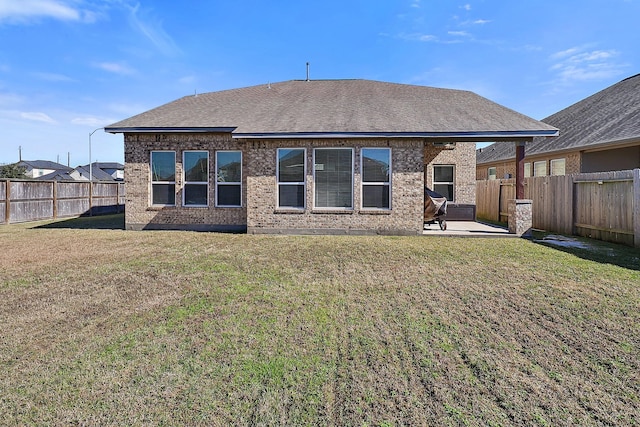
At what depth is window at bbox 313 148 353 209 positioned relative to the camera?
11.0m

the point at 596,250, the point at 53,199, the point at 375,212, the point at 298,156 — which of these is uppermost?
the point at 298,156

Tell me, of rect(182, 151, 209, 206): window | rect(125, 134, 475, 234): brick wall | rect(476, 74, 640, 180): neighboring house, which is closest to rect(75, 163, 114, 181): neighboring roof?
rect(125, 134, 475, 234): brick wall

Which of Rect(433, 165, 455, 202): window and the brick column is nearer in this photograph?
the brick column

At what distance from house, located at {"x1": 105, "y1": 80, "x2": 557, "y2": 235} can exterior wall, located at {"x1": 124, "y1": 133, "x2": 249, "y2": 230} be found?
4cm

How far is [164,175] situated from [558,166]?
18229 mm

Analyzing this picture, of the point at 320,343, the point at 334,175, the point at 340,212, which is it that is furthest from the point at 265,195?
the point at 320,343

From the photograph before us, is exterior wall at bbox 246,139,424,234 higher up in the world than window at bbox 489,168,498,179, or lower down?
lower down

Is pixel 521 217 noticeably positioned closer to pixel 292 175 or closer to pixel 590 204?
pixel 590 204

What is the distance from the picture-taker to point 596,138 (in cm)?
1413

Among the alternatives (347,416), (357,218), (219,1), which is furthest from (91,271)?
(219,1)

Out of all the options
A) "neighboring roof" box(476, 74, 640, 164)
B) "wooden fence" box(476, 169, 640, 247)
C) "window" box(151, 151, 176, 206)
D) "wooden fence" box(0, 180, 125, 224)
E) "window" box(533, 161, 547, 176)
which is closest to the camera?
"wooden fence" box(476, 169, 640, 247)

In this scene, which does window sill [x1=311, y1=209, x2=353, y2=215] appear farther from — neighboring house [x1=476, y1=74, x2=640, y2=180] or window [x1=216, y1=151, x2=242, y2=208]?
neighboring house [x1=476, y1=74, x2=640, y2=180]

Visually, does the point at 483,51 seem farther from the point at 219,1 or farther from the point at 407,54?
the point at 219,1

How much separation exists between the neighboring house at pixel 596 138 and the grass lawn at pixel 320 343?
938cm
